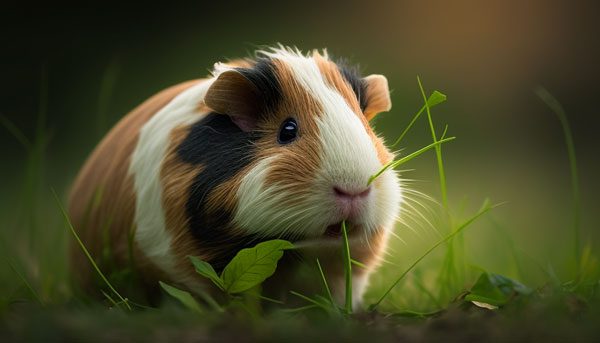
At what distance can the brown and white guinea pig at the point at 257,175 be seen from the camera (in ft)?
7.27

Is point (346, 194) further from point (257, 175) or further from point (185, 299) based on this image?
point (185, 299)

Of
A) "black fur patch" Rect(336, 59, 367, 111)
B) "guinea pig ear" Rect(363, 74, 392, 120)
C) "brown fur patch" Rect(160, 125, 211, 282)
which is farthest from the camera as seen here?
"guinea pig ear" Rect(363, 74, 392, 120)

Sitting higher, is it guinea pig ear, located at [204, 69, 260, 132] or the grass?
guinea pig ear, located at [204, 69, 260, 132]

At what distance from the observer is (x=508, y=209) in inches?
266

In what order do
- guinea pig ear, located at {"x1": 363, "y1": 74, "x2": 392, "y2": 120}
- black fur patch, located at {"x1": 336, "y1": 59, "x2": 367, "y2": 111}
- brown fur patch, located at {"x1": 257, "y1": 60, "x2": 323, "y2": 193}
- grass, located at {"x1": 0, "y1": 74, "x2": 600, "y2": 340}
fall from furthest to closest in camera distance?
guinea pig ear, located at {"x1": 363, "y1": 74, "x2": 392, "y2": 120}
black fur patch, located at {"x1": 336, "y1": 59, "x2": 367, "y2": 111}
brown fur patch, located at {"x1": 257, "y1": 60, "x2": 323, "y2": 193}
grass, located at {"x1": 0, "y1": 74, "x2": 600, "y2": 340}

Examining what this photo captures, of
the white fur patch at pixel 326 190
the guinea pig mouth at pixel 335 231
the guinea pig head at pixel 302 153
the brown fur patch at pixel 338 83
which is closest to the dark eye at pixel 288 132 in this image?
the guinea pig head at pixel 302 153

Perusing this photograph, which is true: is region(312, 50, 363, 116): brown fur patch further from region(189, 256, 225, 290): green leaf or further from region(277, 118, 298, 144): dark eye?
region(189, 256, 225, 290): green leaf

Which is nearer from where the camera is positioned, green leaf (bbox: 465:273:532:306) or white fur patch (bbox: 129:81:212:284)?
green leaf (bbox: 465:273:532:306)

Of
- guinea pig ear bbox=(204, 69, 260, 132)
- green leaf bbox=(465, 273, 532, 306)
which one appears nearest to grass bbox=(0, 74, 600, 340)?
green leaf bbox=(465, 273, 532, 306)

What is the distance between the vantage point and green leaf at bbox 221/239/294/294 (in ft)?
7.13

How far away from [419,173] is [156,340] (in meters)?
5.37

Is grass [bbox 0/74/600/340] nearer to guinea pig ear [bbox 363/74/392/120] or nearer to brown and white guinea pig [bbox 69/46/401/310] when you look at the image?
brown and white guinea pig [bbox 69/46/401/310]

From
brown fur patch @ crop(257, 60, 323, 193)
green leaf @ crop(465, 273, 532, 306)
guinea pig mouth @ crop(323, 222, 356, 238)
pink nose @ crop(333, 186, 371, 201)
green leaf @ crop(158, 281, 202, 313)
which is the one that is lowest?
green leaf @ crop(465, 273, 532, 306)

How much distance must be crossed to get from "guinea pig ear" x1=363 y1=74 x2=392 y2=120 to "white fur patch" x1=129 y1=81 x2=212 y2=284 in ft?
2.07
